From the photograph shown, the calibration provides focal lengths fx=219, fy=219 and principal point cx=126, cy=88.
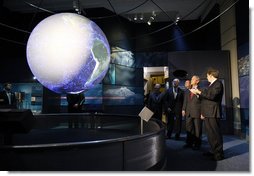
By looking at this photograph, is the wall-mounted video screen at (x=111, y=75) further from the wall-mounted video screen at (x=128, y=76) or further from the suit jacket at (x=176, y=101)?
the suit jacket at (x=176, y=101)

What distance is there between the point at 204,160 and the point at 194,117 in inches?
46.7

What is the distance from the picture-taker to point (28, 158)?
104 inches

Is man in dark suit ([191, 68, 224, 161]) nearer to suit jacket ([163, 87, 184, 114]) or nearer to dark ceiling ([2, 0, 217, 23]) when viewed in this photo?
suit jacket ([163, 87, 184, 114])

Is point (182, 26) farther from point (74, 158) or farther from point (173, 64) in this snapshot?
point (74, 158)

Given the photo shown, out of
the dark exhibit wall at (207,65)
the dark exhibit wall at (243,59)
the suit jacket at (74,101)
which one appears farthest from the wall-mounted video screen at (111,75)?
the dark exhibit wall at (243,59)

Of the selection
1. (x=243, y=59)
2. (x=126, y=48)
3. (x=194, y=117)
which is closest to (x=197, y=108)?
(x=194, y=117)

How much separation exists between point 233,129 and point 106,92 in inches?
216

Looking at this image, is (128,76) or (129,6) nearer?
(129,6)

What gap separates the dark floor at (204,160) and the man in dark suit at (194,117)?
0.27m

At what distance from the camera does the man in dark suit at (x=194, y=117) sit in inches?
211

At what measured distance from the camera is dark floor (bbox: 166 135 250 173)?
13.0 feet

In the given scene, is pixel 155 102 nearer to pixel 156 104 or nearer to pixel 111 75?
pixel 156 104

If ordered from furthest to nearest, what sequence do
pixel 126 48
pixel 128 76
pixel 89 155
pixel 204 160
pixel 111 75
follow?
pixel 126 48 → pixel 128 76 → pixel 111 75 → pixel 204 160 → pixel 89 155

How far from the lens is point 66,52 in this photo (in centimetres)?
379
